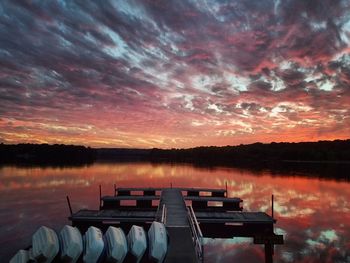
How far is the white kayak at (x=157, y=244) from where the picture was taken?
11523 mm

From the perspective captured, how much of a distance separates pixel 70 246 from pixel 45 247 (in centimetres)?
84

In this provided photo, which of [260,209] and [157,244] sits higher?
[157,244]

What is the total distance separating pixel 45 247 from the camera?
11.2 m

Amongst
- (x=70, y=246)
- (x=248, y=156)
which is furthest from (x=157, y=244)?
(x=248, y=156)

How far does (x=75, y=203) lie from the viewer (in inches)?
1286

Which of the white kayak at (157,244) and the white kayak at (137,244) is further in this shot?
the white kayak at (137,244)

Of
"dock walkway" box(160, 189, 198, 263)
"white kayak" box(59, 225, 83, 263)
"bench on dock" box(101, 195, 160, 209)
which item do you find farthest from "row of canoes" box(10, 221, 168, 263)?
"bench on dock" box(101, 195, 160, 209)

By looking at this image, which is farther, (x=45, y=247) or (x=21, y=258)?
(x=45, y=247)

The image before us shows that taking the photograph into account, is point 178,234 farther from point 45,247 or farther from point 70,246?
point 45,247

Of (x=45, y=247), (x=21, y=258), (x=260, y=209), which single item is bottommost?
(x=260, y=209)

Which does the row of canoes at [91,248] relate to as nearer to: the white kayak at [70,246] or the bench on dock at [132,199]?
the white kayak at [70,246]

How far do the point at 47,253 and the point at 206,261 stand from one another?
885cm

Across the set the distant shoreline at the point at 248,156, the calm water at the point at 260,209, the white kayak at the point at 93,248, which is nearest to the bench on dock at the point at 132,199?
the calm water at the point at 260,209

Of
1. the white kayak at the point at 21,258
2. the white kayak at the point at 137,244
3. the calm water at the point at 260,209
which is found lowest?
the calm water at the point at 260,209
